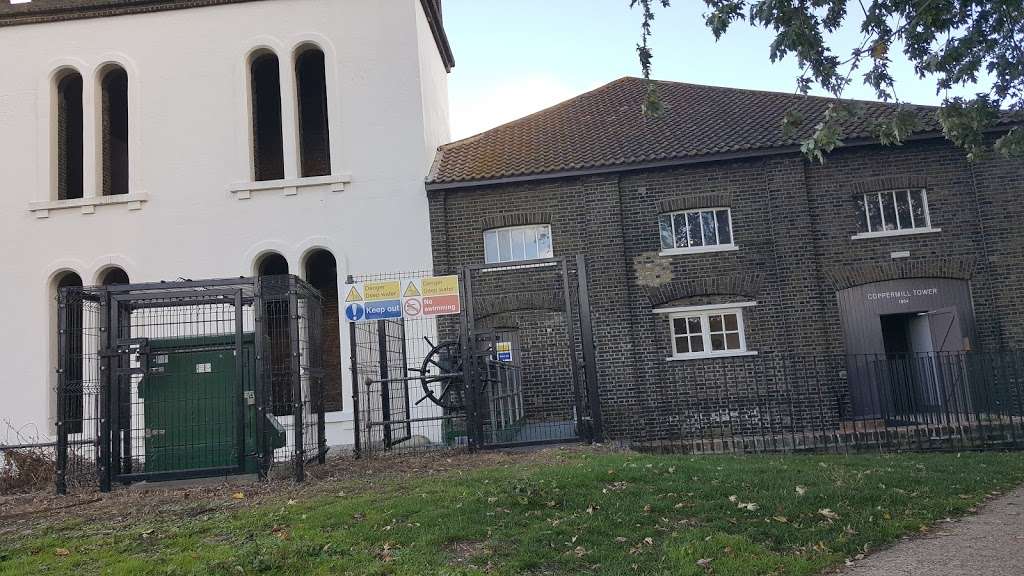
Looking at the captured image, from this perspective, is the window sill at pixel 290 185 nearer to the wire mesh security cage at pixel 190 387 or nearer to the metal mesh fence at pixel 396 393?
the metal mesh fence at pixel 396 393

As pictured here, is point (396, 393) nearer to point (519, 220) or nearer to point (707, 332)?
point (519, 220)

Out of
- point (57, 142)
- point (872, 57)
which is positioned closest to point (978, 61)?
point (872, 57)

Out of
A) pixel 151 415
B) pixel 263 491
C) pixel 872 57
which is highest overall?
pixel 872 57

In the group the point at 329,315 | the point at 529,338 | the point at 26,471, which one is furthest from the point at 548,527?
the point at 329,315

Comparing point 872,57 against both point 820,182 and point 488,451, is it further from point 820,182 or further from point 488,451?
point 820,182

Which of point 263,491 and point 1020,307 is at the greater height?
point 1020,307

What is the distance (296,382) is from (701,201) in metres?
10.4

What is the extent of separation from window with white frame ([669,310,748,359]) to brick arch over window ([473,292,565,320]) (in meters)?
2.44

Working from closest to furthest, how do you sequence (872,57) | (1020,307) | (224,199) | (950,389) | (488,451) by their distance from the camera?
(872,57), (488,451), (950,389), (1020,307), (224,199)

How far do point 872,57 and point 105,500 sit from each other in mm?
9735

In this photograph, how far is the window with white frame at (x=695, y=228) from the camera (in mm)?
17625

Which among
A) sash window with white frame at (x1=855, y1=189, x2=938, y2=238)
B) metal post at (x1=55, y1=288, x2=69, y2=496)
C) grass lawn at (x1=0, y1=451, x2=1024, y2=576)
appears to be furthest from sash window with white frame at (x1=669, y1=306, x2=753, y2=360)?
metal post at (x1=55, y1=288, x2=69, y2=496)

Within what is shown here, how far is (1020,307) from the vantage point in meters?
16.9

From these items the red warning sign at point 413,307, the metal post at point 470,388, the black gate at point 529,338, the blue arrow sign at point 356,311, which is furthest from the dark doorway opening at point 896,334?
the blue arrow sign at point 356,311
